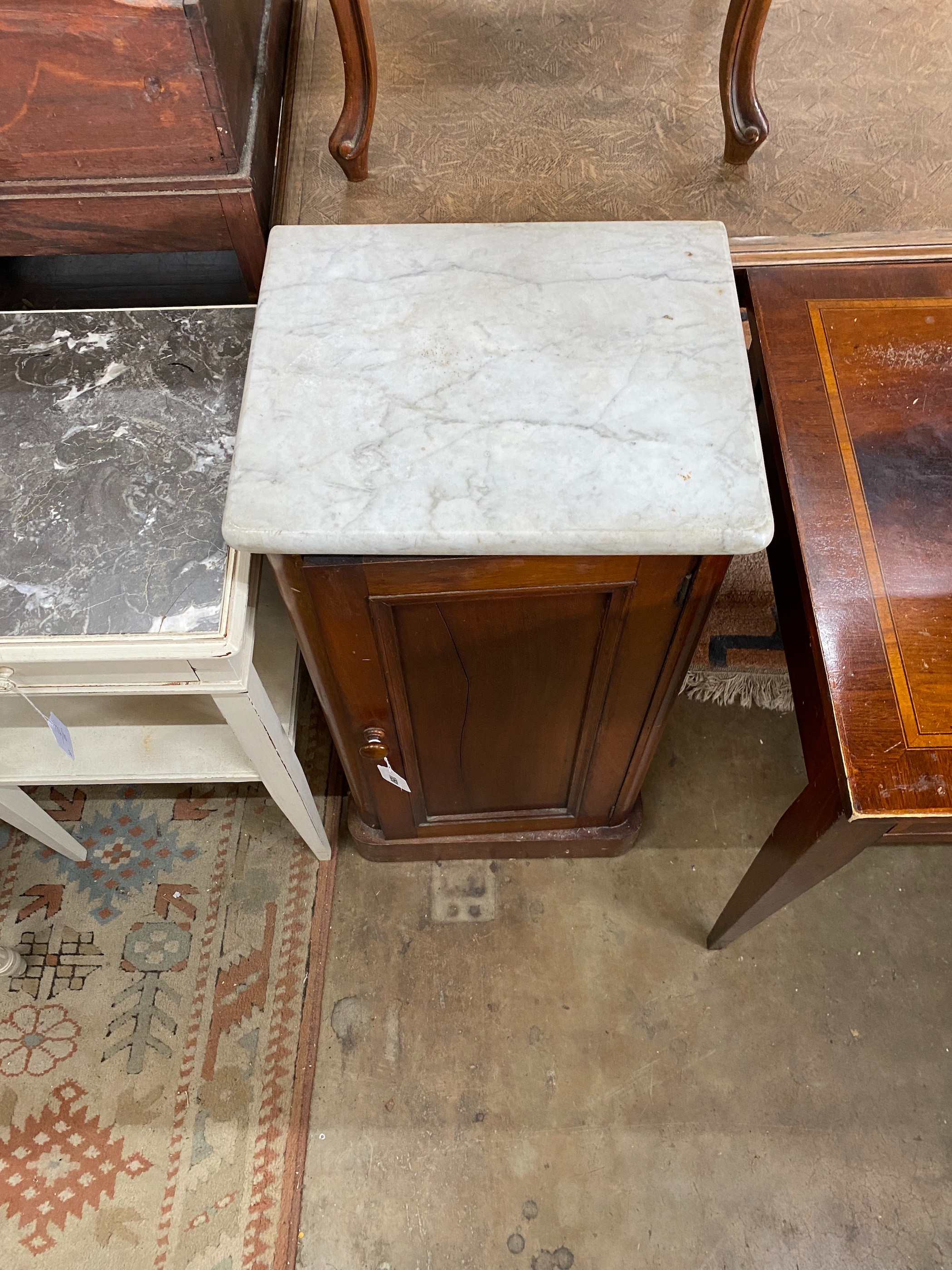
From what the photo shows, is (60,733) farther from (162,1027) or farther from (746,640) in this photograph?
(746,640)

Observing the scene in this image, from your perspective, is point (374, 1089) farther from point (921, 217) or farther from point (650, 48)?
point (650, 48)

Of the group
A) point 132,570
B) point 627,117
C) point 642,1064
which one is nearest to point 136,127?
point 132,570

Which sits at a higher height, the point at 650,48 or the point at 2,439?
the point at 650,48

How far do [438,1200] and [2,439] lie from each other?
1050 mm

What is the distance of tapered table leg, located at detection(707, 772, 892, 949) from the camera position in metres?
0.72

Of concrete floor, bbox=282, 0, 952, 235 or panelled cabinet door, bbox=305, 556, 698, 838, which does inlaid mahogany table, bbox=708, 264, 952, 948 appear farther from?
concrete floor, bbox=282, 0, 952, 235

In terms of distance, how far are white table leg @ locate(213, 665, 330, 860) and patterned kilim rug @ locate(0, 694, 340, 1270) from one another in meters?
0.15

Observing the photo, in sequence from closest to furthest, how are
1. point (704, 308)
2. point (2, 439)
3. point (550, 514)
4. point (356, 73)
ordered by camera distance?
point (550, 514) < point (704, 308) < point (2, 439) < point (356, 73)

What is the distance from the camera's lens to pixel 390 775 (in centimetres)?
100

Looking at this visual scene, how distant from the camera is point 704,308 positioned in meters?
0.73

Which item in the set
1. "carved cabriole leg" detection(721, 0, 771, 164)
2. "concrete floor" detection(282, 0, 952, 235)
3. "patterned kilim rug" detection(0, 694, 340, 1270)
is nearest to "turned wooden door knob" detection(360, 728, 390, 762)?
"patterned kilim rug" detection(0, 694, 340, 1270)

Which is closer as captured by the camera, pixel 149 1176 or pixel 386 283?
pixel 386 283

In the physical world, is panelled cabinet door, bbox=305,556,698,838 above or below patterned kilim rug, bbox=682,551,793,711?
above

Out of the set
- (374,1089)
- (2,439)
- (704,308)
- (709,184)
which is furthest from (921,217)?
(374,1089)
